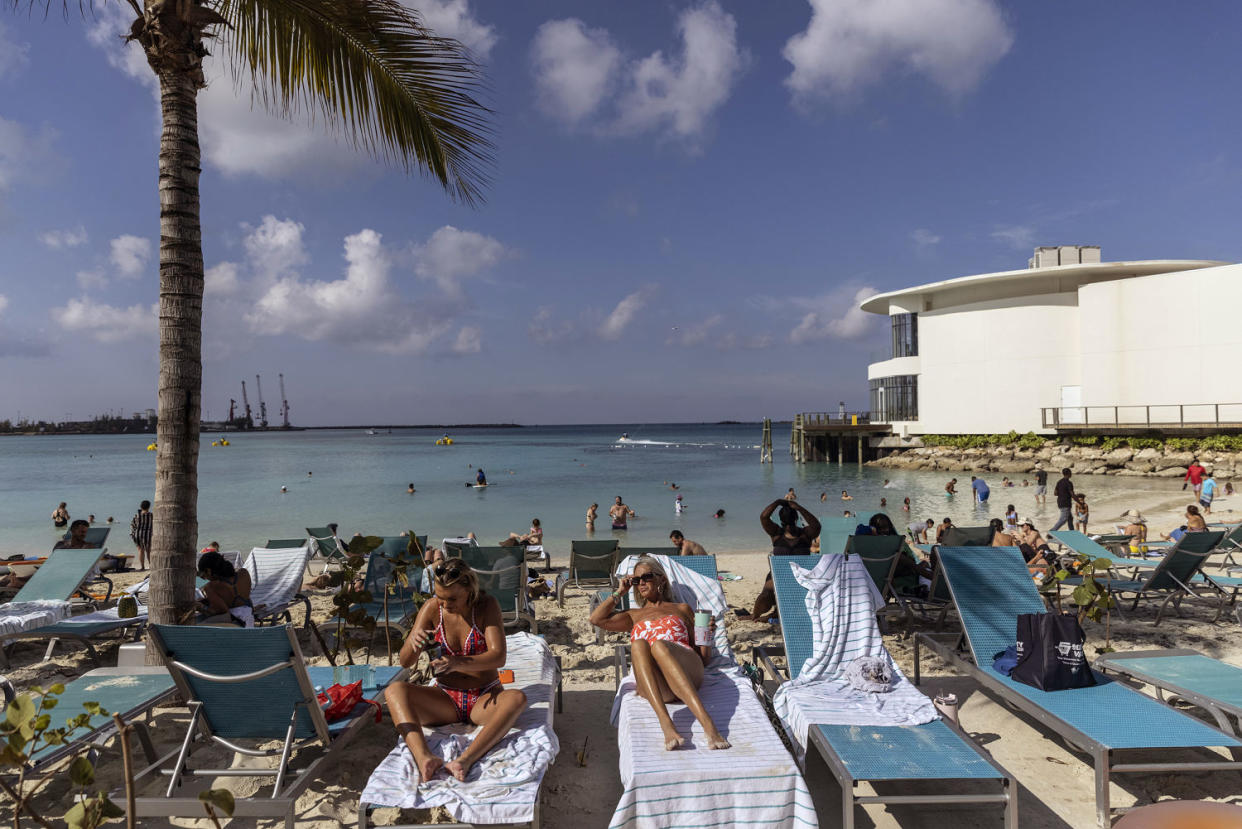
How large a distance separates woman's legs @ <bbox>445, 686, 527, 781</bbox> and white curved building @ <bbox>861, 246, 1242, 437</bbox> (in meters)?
37.0

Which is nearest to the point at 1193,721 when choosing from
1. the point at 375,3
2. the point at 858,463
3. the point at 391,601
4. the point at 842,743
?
the point at 842,743

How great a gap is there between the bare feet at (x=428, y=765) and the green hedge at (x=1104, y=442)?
36.5 meters

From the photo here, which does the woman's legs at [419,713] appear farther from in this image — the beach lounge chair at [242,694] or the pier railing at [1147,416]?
the pier railing at [1147,416]

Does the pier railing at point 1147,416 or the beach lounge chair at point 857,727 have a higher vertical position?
the pier railing at point 1147,416

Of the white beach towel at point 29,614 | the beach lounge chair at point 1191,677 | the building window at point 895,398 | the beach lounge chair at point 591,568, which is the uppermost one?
the building window at point 895,398

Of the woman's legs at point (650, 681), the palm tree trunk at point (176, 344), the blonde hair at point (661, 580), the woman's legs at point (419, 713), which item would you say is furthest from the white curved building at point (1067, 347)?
the palm tree trunk at point (176, 344)

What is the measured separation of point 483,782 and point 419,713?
0.60m

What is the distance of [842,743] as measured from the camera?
3.38m

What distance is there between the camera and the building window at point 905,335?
1566 inches

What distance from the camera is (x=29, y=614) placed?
19.2 feet

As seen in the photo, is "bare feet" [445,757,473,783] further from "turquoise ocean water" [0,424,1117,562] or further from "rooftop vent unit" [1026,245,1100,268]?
"rooftop vent unit" [1026,245,1100,268]

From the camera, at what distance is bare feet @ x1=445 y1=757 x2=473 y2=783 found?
3088mm

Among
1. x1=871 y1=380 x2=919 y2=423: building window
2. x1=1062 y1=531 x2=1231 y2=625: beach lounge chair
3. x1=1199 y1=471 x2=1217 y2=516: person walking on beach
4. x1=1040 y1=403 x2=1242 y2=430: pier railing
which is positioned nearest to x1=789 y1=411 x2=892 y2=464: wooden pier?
x1=871 y1=380 x2=919 y2=423: building window

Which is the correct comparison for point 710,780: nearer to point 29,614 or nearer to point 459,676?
point 459,676
